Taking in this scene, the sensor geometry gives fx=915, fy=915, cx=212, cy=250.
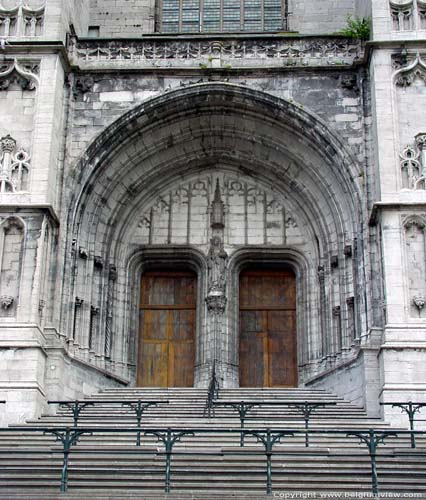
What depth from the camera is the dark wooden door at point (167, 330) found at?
2175cm

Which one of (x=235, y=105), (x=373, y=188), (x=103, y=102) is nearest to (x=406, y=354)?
(x=373, y=188)

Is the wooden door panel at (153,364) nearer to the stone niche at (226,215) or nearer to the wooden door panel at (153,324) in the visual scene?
the wooden door panel at (153,324)

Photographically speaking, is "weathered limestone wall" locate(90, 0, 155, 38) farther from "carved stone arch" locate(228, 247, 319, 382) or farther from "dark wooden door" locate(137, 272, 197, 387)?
"carved stone arch" locate(228, 247, 319, 382)

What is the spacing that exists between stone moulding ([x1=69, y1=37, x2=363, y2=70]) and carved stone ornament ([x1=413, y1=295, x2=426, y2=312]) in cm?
638

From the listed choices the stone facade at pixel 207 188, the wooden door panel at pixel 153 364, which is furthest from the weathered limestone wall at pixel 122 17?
the wooden door panel at pixel 153 364

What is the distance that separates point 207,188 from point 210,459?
10.2 metres

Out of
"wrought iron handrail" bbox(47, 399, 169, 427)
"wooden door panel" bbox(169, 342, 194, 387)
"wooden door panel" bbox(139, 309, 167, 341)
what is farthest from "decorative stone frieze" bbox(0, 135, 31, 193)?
"wooden door panel" bbox(169, 342, 194, 387)

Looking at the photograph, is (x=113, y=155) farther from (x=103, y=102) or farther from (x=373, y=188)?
(x=373, y=188)

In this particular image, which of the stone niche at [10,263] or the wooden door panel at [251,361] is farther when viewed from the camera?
the wooden door panel at [251,361]

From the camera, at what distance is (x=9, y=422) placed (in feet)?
57.6

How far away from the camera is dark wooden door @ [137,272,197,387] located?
21.8 meters

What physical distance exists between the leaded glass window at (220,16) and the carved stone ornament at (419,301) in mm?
9676

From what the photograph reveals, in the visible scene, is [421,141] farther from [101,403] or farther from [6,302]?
[6,302]

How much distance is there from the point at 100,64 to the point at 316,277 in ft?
23.8
